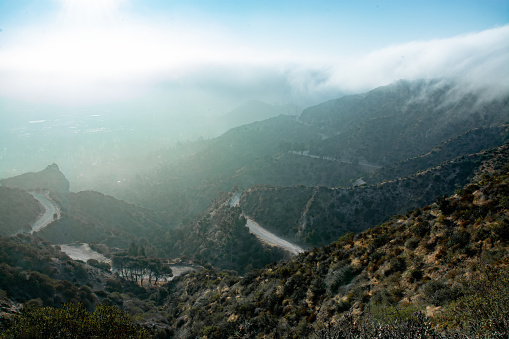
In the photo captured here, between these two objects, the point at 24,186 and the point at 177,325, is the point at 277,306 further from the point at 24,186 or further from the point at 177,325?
the point at 24,186

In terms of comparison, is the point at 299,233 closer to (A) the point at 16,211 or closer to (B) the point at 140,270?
(B) the point at 140,270

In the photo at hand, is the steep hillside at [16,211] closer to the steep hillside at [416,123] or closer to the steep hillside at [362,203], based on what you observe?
the steep hillside at [362,203]

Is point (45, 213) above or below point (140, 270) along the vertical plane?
above

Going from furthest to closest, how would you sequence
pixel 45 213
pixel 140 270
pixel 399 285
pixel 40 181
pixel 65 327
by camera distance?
1. pixel 40 181
2. pixel 45 213
3. pixel 140 270
4. pixel 399 285
5. pixel 65 327

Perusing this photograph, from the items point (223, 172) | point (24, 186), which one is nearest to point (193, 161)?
point (223, 172)

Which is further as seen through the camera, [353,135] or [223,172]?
[223,172]

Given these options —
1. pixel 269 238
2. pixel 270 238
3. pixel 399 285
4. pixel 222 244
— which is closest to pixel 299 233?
pixel 270 238
